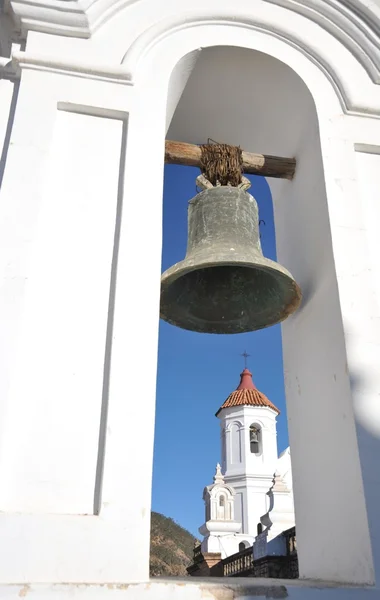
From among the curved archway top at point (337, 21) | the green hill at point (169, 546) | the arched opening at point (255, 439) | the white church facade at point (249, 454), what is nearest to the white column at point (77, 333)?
the curved archway top at point (337, 21)

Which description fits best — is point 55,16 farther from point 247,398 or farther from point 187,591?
point 247,398

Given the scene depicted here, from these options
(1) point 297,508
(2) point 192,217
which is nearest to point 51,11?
(2) point 192,217

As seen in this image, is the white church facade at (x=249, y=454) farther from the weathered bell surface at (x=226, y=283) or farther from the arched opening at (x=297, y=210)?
the weathered bell surface at (x=226, y=283)

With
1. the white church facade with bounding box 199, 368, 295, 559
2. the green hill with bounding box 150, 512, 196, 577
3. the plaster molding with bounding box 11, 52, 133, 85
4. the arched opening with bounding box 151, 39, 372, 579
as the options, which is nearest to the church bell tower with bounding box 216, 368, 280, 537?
the white church facade with bounding box 199, 368, 295, 559

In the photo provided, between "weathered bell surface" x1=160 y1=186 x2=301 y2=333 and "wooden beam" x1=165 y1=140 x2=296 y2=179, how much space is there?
19cm

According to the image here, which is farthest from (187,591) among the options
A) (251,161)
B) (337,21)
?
(337,21)

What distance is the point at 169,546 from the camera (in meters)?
32.6

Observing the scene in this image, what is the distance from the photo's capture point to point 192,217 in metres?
2.55

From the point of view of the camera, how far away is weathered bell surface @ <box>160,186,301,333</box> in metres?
2.36

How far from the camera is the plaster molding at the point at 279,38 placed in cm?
255

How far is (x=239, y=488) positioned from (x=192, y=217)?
20.4 m

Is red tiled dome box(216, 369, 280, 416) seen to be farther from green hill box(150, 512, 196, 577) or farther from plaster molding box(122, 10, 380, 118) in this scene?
plaster molding box(122, 10, 380, 118)

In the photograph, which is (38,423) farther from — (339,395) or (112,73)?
(112,73)

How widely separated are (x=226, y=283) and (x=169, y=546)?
3280 cm
